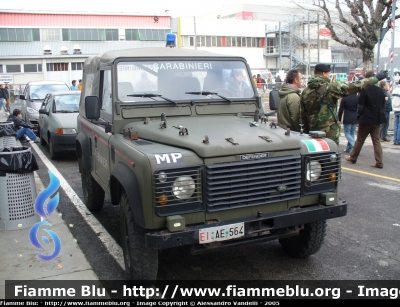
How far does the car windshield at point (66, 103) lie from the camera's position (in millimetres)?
11664

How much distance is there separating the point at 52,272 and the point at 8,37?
5183 cm

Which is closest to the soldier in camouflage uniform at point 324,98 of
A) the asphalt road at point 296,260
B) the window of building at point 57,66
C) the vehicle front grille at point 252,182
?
the asphalt road at point 296,260

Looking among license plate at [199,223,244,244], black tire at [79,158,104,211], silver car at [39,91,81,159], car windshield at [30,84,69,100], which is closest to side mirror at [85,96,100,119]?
black tire at [79,158,104,211]

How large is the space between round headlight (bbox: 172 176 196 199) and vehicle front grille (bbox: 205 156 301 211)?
129 mm

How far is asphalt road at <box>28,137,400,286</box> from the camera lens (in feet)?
14.8

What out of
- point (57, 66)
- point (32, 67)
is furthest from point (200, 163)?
point (32, 67)

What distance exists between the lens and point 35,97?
16.6 metres

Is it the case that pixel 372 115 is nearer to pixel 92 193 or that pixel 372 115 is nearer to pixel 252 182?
pixel 92 193

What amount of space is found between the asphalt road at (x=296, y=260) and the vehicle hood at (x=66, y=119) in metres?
4.29

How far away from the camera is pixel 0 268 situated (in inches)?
182

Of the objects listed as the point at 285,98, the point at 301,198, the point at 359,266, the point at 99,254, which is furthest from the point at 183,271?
the point at 285,98

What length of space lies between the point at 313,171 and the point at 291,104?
8.81 ft

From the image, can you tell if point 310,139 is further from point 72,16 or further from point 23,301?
point 72,16

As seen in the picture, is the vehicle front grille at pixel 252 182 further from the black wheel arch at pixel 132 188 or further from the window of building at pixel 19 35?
the window of building at pixel 19 35
